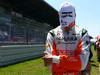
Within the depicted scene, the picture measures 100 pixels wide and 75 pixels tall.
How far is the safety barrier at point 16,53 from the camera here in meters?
11.2

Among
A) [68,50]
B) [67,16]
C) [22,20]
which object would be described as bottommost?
[68,50]

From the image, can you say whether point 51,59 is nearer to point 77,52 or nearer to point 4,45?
point 77,52

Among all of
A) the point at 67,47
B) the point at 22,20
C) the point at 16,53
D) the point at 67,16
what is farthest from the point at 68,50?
the point at 22,20

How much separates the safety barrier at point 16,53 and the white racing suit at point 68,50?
805cm

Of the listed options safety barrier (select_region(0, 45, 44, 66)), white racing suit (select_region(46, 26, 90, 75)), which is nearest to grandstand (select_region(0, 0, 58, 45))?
safety barrier (select_region(0, 45, 44, 66))

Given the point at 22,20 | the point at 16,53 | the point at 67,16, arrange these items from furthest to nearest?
the point at 22,20 → the point at 16,53 → the point at 67,16

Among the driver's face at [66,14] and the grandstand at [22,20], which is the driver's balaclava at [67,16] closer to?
the driver's face at [66,14]

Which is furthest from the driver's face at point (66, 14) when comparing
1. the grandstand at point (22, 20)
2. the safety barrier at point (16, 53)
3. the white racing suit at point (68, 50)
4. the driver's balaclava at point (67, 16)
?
the grandstand at point (22, 20)

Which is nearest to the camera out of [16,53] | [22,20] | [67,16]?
[67,16]

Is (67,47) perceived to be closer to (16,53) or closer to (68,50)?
(68,50)

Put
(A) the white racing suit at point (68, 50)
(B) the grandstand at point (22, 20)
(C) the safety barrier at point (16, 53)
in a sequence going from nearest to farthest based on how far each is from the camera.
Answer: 1. (A) the white racing suit at point (68, 50)
2. (C) the safety barrier at point (16, 53)
3. (B) the grandstand at point (22, 20)

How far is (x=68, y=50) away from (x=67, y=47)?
Answer: 3cm

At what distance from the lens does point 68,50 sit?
9.73ft

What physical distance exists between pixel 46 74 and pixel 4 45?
334 cm
